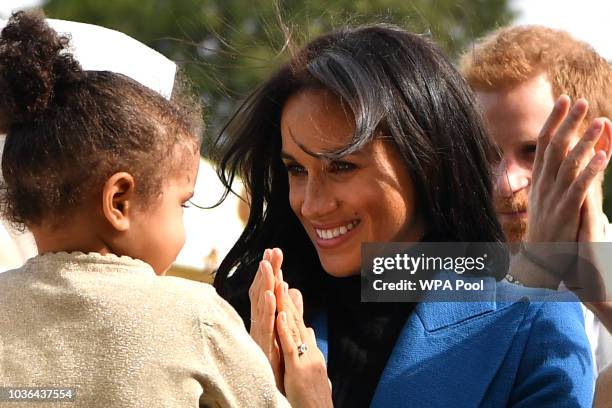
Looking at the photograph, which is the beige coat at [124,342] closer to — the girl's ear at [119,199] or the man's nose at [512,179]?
the girl's ear at [119,199]

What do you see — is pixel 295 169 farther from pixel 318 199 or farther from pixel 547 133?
pixel 547 133

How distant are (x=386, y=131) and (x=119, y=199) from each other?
910 mm

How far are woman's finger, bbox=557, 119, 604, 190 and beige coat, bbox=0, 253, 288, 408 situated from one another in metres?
1.22

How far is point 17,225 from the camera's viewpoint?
252cm

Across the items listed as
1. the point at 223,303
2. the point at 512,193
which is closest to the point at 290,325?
the point at 223,303

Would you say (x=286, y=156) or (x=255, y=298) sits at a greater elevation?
(x=286, y=156)

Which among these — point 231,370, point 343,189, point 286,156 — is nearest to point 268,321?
point 231,370

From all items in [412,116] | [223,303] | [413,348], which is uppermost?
[412,116]

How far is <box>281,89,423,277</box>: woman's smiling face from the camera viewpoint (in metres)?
3.06

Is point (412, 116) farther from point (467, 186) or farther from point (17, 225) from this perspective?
point (17, 225)

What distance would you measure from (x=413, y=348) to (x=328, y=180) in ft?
1.57

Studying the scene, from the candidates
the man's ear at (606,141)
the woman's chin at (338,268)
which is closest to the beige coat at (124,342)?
the woman's chin at (338,268)

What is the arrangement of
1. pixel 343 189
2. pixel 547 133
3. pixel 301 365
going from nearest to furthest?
pixel 301 365 → pixel 343 189 → pixel 547 133

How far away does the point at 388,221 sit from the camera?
3.11 metres
